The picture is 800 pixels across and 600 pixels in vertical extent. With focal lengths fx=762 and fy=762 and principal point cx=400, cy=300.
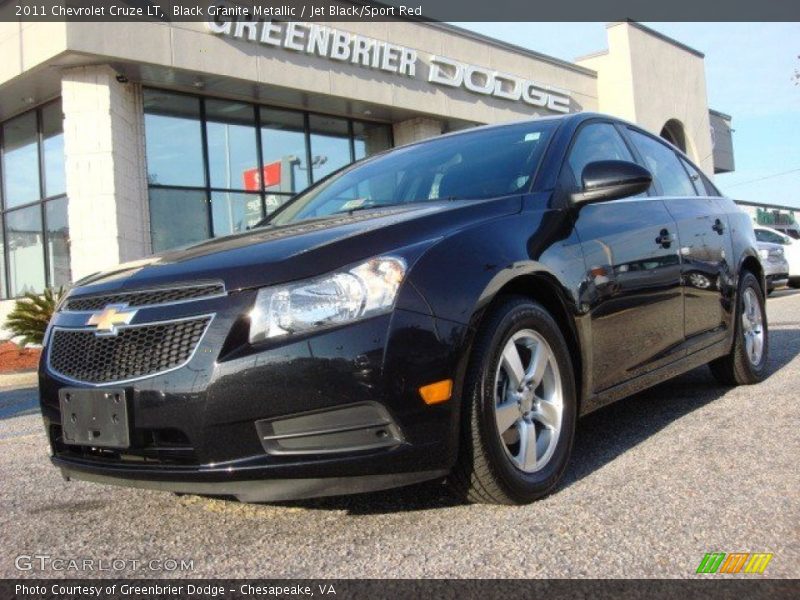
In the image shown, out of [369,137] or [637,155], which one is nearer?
[637,155]

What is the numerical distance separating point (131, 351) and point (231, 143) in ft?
42.3

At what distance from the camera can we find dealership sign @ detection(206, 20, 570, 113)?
13.8m

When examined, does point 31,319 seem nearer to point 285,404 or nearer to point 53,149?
point 53,149

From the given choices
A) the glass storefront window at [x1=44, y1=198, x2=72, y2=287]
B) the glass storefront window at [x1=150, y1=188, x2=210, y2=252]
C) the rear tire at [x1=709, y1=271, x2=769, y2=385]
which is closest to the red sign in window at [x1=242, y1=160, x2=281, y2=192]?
the glass storefront window at [x1=150, y1=188, x2=210, y2=252]

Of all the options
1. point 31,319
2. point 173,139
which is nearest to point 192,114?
point 173,139

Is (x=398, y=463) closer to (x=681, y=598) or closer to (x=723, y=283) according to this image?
(x=681, y=598)

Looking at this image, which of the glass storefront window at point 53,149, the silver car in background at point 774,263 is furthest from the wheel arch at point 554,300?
the silver car in background at point 774,263

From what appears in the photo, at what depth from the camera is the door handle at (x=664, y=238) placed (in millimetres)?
3877

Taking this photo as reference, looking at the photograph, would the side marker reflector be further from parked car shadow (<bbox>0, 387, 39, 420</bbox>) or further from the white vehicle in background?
the white vehicle in background

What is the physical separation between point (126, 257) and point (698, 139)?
21.5 meters

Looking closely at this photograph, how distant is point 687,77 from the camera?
26.2 metres

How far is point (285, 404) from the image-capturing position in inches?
91.9

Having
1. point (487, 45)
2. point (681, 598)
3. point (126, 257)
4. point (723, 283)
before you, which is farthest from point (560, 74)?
point (681, 598)

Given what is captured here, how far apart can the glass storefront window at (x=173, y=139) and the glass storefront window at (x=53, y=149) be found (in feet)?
6.27
